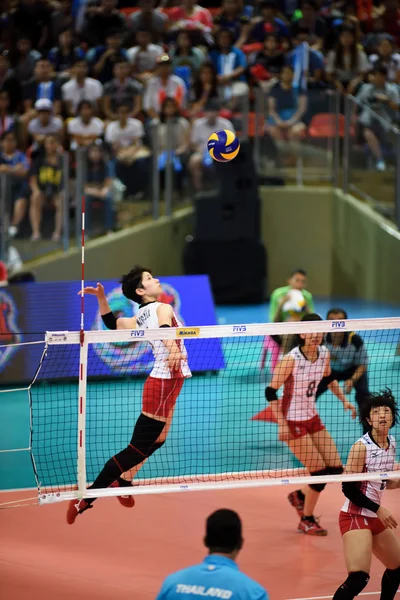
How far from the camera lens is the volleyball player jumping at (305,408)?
9.35 meters

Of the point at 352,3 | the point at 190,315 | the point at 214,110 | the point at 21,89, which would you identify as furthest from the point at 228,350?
the point at 352,3

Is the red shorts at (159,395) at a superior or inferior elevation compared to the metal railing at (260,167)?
inferior

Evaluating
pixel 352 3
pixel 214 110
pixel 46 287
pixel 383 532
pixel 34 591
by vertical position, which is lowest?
pixel 34 591

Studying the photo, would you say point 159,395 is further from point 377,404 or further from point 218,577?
point 218,577

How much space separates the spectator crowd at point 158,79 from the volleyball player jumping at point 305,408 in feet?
24.3

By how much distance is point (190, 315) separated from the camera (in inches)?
Result: 603

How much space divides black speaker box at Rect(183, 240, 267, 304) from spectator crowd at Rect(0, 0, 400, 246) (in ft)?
4.15

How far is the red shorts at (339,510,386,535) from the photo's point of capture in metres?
7.59

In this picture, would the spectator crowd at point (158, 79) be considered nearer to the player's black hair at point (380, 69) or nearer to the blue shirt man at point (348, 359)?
the player's black hair at point (380, 69)

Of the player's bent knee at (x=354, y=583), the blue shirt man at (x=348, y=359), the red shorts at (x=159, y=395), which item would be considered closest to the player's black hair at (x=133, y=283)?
the red shorts at (x=159, y=395)

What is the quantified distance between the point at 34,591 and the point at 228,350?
7.69 metres

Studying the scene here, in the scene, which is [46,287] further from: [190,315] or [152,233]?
[152,233]

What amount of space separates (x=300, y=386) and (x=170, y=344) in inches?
65.1

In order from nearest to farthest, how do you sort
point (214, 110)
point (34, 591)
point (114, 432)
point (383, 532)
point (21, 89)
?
1. point (383, 532)
2. point (34, 591)
3. point (114, 432)
4. point (214, 110)
5. point (21, 89)
